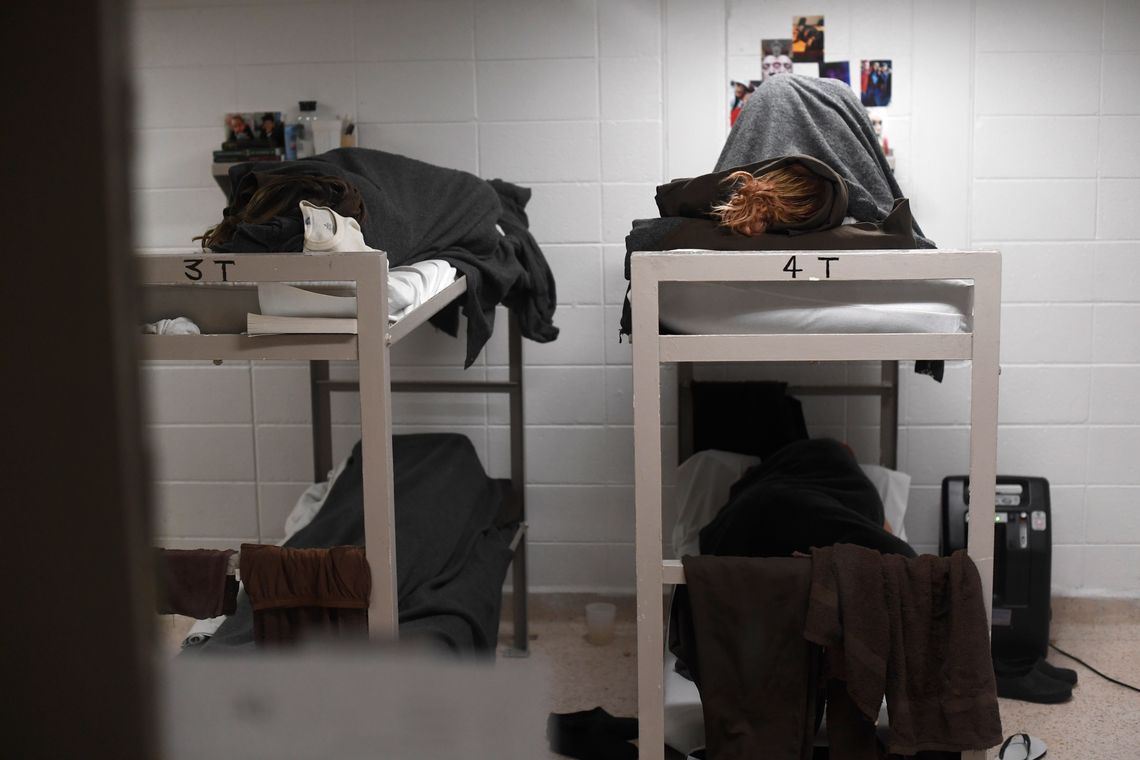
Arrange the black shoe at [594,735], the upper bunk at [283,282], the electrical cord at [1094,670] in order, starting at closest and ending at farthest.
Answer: the upper bunk at [283,282], the black shoe at [594,735], the electrical cord at [1094,670]

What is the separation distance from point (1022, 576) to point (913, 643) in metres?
Answer: 1.20

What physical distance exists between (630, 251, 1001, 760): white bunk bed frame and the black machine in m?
1.05

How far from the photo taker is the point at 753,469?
99.6 inches

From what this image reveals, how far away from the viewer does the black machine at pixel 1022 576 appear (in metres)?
2.72

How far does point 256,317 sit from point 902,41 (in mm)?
2006

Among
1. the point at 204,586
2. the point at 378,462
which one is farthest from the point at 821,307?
the point at 204,586

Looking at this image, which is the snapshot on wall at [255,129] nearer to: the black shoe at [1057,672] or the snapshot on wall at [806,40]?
the snapshot on wall at [806,40]

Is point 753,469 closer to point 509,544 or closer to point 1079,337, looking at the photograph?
point 509,544

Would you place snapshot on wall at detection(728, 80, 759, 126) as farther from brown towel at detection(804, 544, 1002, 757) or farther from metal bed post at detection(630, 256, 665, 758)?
brown towel at detection(804, 544, 1002, 757)

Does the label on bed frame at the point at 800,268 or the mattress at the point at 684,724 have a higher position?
the label on bed frame at the point at 800,268

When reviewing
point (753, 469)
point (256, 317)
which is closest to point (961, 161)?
point (753, 469)

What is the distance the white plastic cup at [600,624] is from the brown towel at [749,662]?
1.19 metres

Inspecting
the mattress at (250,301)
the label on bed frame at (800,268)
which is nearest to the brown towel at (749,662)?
the label on bed frame at (800,268)

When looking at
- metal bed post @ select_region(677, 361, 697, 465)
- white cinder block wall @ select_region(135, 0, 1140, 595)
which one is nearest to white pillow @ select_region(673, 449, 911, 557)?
metal bed post @ select_region(677, 361, 697, 465)
